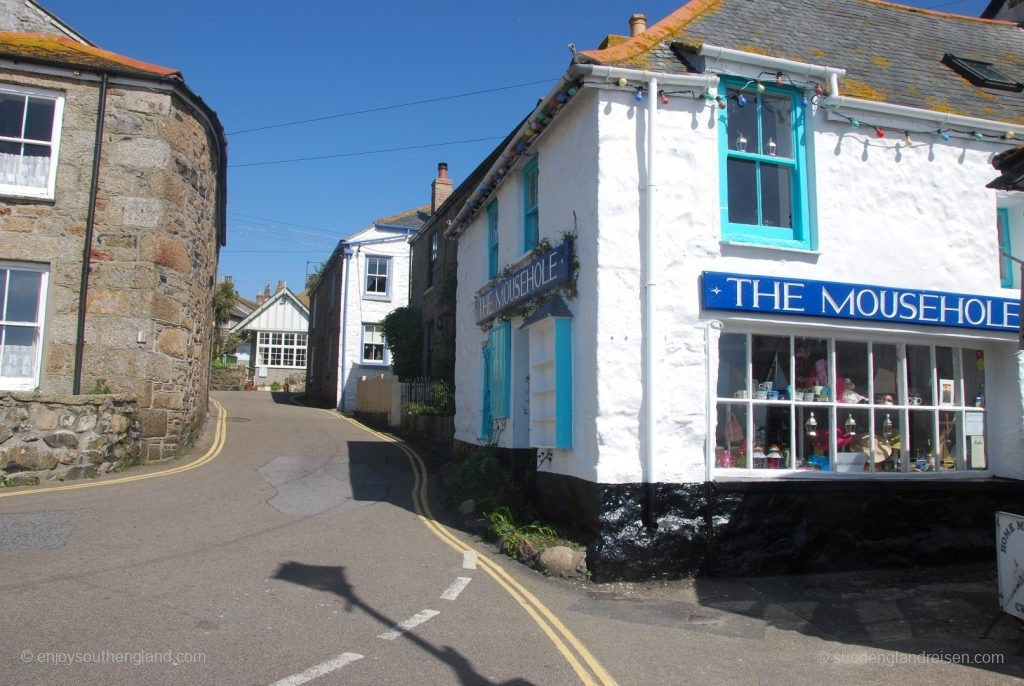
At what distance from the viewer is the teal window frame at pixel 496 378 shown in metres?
11.4

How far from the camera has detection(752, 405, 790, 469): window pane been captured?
8.54 m

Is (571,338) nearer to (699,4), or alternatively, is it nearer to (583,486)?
(583,486)

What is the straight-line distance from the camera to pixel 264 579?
6.88m

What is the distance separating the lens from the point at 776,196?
8969 millimetres

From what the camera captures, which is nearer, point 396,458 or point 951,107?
point 951,107

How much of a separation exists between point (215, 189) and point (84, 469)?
7777 mm

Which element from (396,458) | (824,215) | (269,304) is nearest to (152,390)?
(396,458)

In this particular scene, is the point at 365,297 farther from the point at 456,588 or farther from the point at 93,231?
the point at 456,588

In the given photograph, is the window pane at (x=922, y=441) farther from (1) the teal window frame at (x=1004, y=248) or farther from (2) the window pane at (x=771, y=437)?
(1) the teal window frame at (x=1004, y=248)

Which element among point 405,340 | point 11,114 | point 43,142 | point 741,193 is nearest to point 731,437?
point 741,193

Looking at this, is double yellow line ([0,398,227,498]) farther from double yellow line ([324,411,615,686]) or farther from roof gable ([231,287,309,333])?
roof gable ([231,287,309,333])

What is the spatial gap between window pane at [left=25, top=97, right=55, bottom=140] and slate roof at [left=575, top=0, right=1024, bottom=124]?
1017cm

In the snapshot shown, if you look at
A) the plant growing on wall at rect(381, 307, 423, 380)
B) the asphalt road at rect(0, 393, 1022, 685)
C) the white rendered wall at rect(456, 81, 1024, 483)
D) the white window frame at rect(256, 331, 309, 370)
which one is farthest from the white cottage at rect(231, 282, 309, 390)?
the white rendered wall at rect(456, 81, 1024, 483)

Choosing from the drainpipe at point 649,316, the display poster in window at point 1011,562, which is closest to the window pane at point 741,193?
the drainpipe at point 649,316
